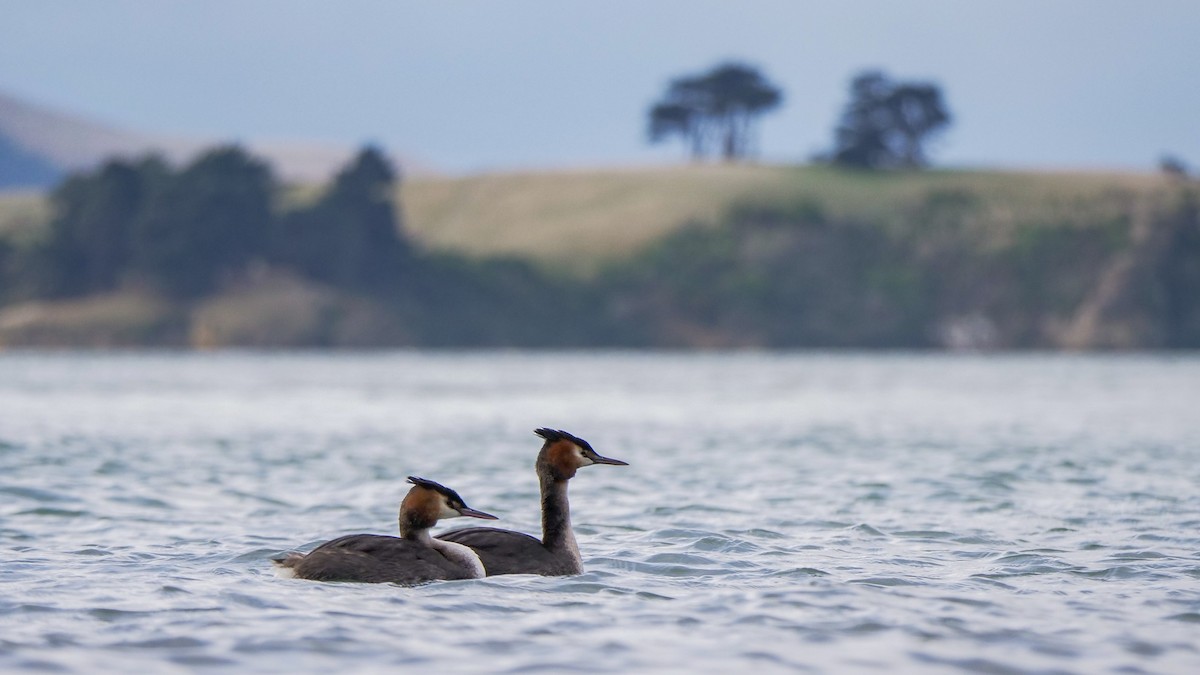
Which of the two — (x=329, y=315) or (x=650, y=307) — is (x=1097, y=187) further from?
(x=329, y=315)

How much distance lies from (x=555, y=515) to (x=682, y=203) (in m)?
144

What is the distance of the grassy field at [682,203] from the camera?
498ft

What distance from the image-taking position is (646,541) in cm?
1784

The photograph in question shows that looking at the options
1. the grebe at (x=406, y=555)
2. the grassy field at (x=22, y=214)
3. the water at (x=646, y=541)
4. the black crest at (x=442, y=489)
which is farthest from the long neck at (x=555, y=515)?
the grassy field at (x=22, y=214)

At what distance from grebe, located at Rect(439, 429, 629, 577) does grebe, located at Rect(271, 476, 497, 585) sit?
442 millimetres

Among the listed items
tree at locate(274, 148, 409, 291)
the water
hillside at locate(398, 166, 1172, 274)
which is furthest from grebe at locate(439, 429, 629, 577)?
hillside at locate(398, 166, 1172, 274)

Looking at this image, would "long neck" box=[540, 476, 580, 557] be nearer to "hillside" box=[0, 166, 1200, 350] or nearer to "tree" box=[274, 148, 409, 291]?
"hillside" box=[0, 166, 1200, 350]

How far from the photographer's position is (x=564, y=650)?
1177cm

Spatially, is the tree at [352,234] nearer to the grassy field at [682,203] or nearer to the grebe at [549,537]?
the grassy field at [682,203]

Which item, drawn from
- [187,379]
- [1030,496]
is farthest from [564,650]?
[187,379]

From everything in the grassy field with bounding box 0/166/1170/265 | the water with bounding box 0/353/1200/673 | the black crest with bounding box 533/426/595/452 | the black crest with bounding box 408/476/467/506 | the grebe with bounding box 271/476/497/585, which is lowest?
the water with bounding box 0/353/1200/673

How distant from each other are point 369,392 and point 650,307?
3362 inches

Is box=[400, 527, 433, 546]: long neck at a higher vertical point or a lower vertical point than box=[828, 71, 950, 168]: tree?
lower

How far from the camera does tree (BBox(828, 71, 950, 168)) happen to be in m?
158
